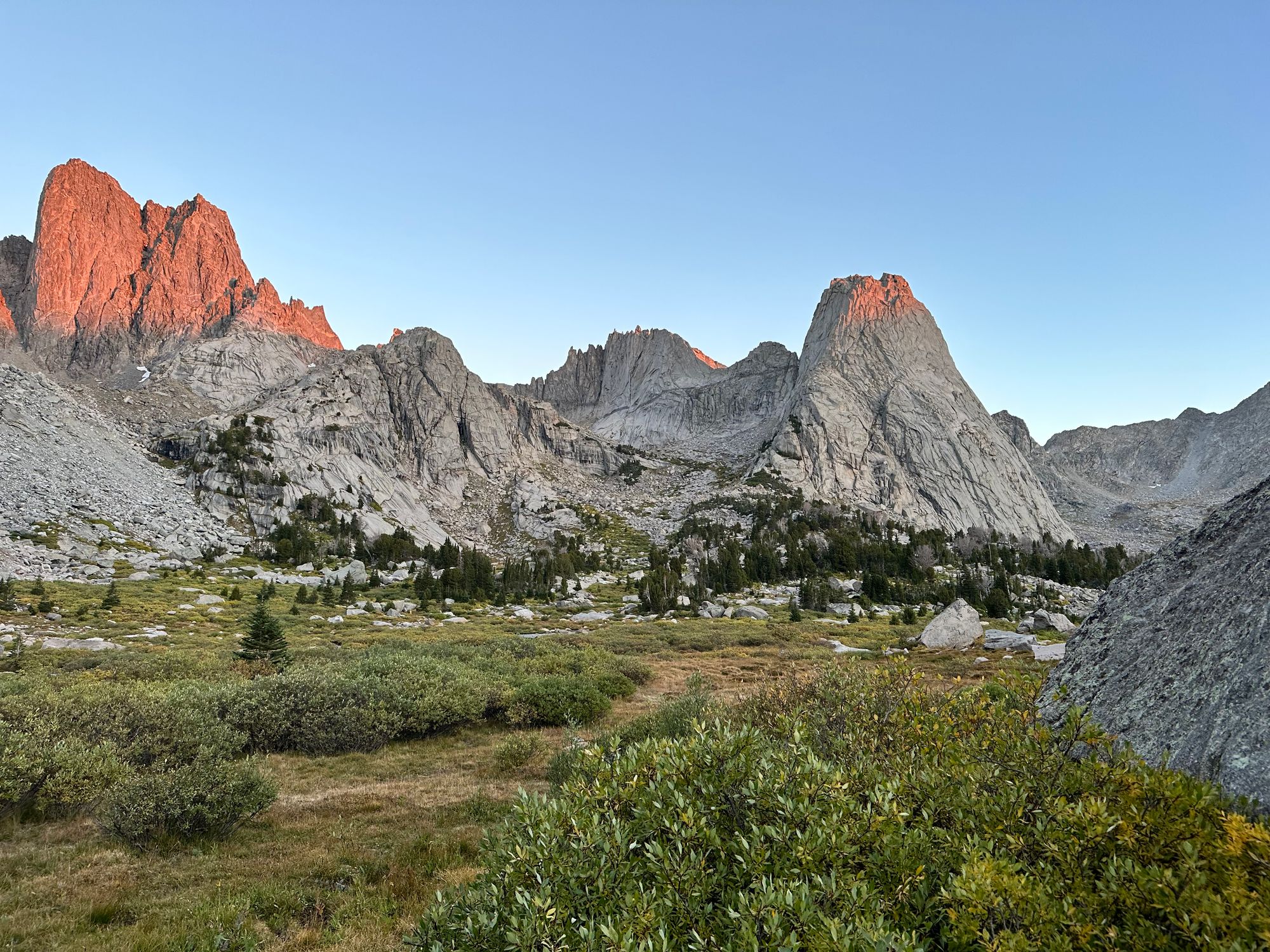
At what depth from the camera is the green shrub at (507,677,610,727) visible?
74.9 ft

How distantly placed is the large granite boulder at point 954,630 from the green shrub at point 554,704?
29120 mm

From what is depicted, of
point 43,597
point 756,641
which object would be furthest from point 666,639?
point 43,597

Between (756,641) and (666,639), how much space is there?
726 centimetres

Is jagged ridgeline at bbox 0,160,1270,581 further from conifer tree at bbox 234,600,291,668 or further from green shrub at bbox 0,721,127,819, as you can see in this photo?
green shrub at bbox 0,721,127,819

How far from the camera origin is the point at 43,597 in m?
44.0

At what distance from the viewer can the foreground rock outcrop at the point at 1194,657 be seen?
215 inches

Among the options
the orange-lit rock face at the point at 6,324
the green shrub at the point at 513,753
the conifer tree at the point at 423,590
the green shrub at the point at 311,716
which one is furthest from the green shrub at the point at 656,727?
the orange-lit rock face at the point at 6,324

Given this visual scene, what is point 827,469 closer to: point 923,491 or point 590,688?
point 923,491

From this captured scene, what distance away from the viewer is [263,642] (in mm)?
29047

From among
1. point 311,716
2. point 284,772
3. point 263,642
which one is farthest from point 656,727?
point 263,642

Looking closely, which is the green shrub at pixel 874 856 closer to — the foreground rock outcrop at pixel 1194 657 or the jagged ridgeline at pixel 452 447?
the foreground rock outcrop at pixel 1194 657

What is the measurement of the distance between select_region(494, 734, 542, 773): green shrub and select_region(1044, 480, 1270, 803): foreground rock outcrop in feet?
48.2

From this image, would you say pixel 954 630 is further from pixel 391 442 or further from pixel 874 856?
pixel 391 442

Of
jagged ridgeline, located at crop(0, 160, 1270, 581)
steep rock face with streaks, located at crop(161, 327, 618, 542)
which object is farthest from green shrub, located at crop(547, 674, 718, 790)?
steep rock face with streaks, located at crop(161, 327, 618, 542)
